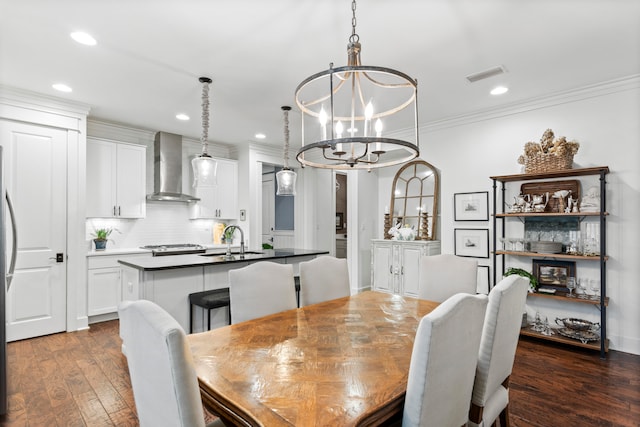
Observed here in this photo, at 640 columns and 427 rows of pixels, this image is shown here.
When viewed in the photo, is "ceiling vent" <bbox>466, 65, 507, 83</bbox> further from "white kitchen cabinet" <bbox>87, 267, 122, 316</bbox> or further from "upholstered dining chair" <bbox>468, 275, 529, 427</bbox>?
"white kitchen cabinet" <bbox>87, 267, 122, 316</bbox>

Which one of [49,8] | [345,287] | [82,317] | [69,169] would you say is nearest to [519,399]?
[345,287]

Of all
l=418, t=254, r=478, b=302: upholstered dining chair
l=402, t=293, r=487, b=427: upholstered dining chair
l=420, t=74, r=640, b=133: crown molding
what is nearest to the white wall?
l=420, t=74, r=640, b=133: crown molding

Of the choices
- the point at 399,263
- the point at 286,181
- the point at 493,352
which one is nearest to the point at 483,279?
the point at 399,263

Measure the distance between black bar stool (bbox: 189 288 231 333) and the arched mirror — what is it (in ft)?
10.5

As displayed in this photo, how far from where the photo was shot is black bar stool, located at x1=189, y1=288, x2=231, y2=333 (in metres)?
2.77

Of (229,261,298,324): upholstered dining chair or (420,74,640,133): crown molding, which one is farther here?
(420,74,640,133): crown molding

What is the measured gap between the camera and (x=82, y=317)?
3.87 m

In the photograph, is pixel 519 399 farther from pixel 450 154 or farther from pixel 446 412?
pixel 450 154

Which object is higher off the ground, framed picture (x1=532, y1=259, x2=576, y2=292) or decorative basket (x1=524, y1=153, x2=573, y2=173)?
decorative basket (x1=524, y1=153, x2=573, y2=173)

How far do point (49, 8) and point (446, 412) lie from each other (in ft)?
10.1

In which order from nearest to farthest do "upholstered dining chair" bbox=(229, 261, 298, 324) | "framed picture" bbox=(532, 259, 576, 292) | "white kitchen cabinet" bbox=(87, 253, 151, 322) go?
"upholstered dining chair" bbox=(229, 261, 298, 324) → "framed picture" bbox=(532, 259, 576, 292) → "white kitchen cabinet" bbox=(87, 253, 151, 322)

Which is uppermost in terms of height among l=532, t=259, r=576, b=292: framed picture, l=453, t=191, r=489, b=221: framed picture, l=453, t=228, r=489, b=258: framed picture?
l=453, t=191, r=489, b=221: framed picture

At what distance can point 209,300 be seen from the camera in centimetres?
279

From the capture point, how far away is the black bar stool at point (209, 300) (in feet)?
9.08
